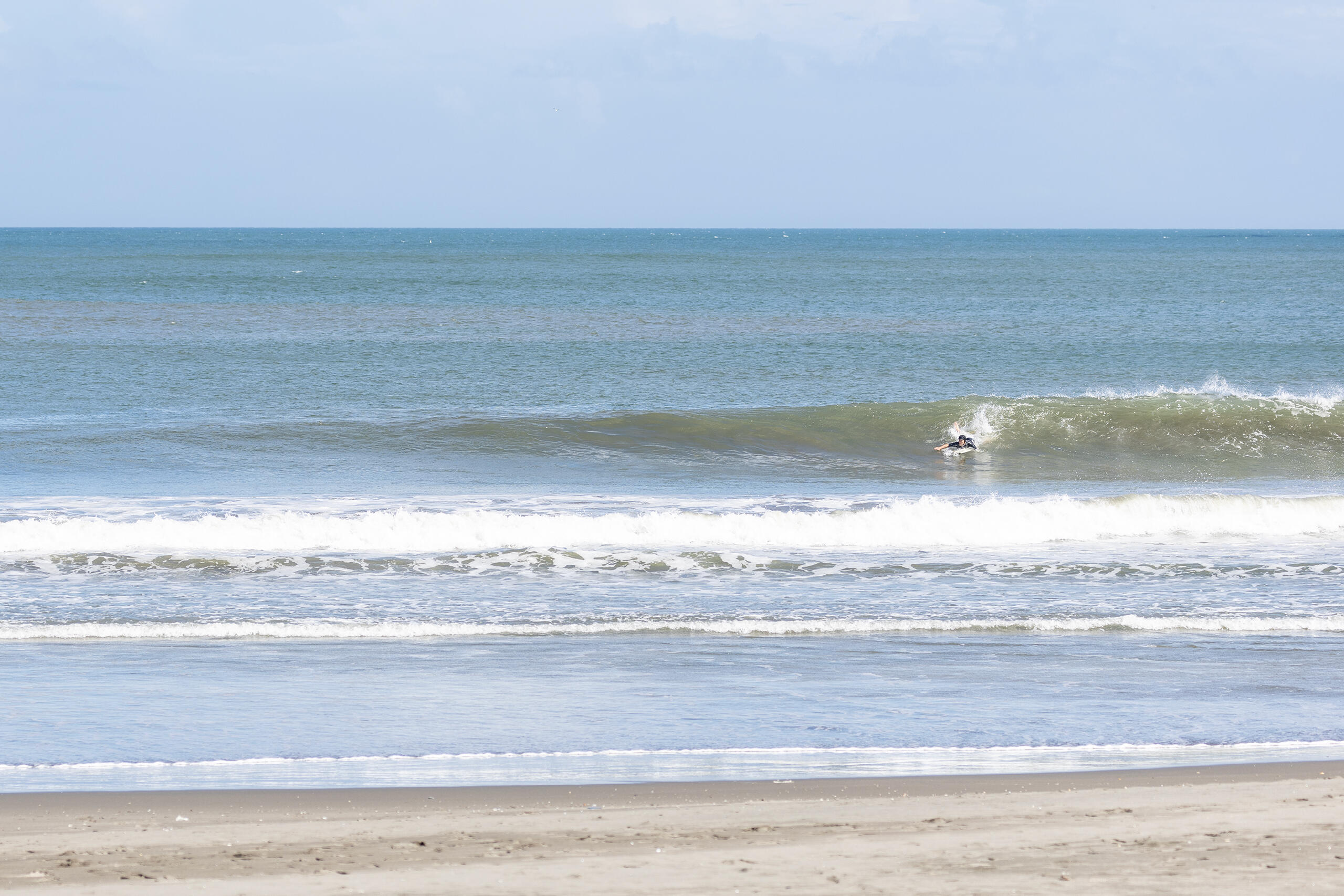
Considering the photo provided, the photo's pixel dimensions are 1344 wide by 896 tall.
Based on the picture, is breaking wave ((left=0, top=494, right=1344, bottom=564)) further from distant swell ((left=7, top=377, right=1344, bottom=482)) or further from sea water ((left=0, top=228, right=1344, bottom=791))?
distant swell ((left=7, top=377, right=1344, bottom=482))

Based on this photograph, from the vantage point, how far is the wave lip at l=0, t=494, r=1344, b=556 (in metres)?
13.7

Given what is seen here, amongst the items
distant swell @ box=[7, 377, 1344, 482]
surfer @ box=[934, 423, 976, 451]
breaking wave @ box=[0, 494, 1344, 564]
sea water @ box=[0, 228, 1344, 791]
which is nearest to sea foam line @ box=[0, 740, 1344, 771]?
sea water @ box=[0, 228, 1344, 791]

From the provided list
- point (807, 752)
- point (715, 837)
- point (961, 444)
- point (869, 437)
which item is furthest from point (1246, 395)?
point (715, 837)

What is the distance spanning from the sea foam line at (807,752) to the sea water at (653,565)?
0.03 metres

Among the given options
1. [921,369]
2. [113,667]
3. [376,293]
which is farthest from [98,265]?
[113,667]

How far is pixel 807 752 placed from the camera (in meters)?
7.27

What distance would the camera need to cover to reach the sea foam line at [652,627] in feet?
33.5

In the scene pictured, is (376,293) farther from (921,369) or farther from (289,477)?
(289,477)

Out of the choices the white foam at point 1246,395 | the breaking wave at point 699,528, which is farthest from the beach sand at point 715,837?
the white foam at point 1246,395

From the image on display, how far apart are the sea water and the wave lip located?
0.06 m

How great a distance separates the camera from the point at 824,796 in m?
6.41

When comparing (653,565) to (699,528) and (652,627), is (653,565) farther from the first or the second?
(652,627)

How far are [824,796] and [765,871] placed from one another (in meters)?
1.19

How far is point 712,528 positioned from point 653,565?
185cm
